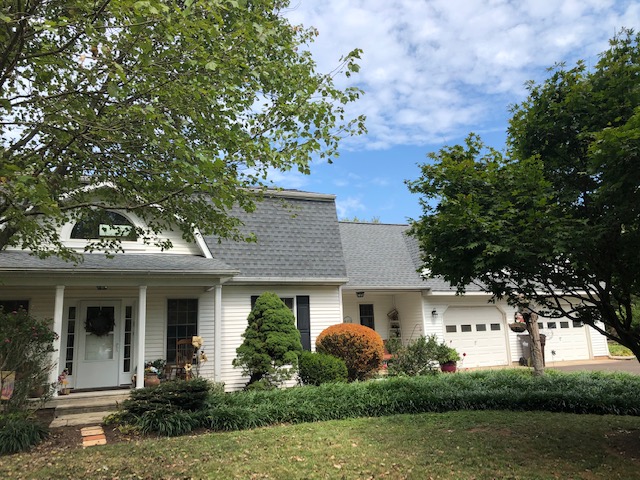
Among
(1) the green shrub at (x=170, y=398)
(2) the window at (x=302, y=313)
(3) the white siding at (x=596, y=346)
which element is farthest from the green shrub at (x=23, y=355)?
(3) the white siding at (x=596, y=346)

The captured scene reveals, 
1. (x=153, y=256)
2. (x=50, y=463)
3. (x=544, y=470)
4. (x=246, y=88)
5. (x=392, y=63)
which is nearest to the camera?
(x=544, y=470)

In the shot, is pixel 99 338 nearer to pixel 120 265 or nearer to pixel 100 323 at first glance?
pixel 100 323

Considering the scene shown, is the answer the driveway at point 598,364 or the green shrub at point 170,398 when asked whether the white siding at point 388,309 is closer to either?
the driveway at point 598,364

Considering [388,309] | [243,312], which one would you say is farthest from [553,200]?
[388,309]

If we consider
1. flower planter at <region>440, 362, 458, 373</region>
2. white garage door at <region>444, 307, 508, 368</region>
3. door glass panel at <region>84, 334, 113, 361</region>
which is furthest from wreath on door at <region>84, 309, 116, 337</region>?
white garage door at <region>444, 307, 508, 368</region>

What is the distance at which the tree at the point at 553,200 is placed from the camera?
544 cm

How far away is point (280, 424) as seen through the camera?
8.24 metres

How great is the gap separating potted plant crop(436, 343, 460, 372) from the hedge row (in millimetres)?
3924

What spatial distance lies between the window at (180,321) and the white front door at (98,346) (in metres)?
1.28

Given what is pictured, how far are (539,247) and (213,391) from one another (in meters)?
7.26

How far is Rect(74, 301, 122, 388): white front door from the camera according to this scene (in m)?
11.2

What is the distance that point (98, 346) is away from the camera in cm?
1144

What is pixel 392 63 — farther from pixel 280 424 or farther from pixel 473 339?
pixel 473 339

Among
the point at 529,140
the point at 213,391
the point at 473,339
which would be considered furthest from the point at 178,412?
the point at 473,339
